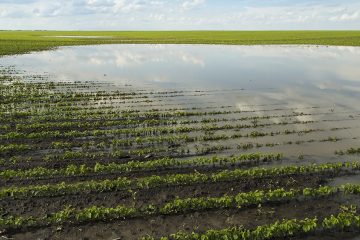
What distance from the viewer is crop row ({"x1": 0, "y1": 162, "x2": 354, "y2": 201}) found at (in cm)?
1133

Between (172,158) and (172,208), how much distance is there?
423 cm

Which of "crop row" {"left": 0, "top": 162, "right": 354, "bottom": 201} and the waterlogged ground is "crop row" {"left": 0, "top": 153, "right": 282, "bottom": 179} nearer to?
the waterlogged ground

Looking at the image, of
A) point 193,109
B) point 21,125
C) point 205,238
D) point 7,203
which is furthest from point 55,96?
point 205,238

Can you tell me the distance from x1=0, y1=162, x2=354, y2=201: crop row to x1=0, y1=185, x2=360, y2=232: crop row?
1.24m

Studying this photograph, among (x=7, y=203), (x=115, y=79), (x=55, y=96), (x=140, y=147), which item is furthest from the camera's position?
(x=115, y=79)

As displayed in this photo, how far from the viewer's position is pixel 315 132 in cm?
1759

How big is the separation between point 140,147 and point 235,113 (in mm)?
7651

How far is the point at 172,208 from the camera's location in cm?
1021

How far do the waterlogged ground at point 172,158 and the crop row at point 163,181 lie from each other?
0.12 feet

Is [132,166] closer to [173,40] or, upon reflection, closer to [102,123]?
Result: [102,123]

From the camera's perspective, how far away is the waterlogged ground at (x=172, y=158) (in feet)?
32.3

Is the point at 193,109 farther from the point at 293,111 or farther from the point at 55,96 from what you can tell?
the point at 55,96

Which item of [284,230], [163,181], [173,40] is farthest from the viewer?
[173,40]

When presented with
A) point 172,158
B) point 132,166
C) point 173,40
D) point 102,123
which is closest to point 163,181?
point 132,166
